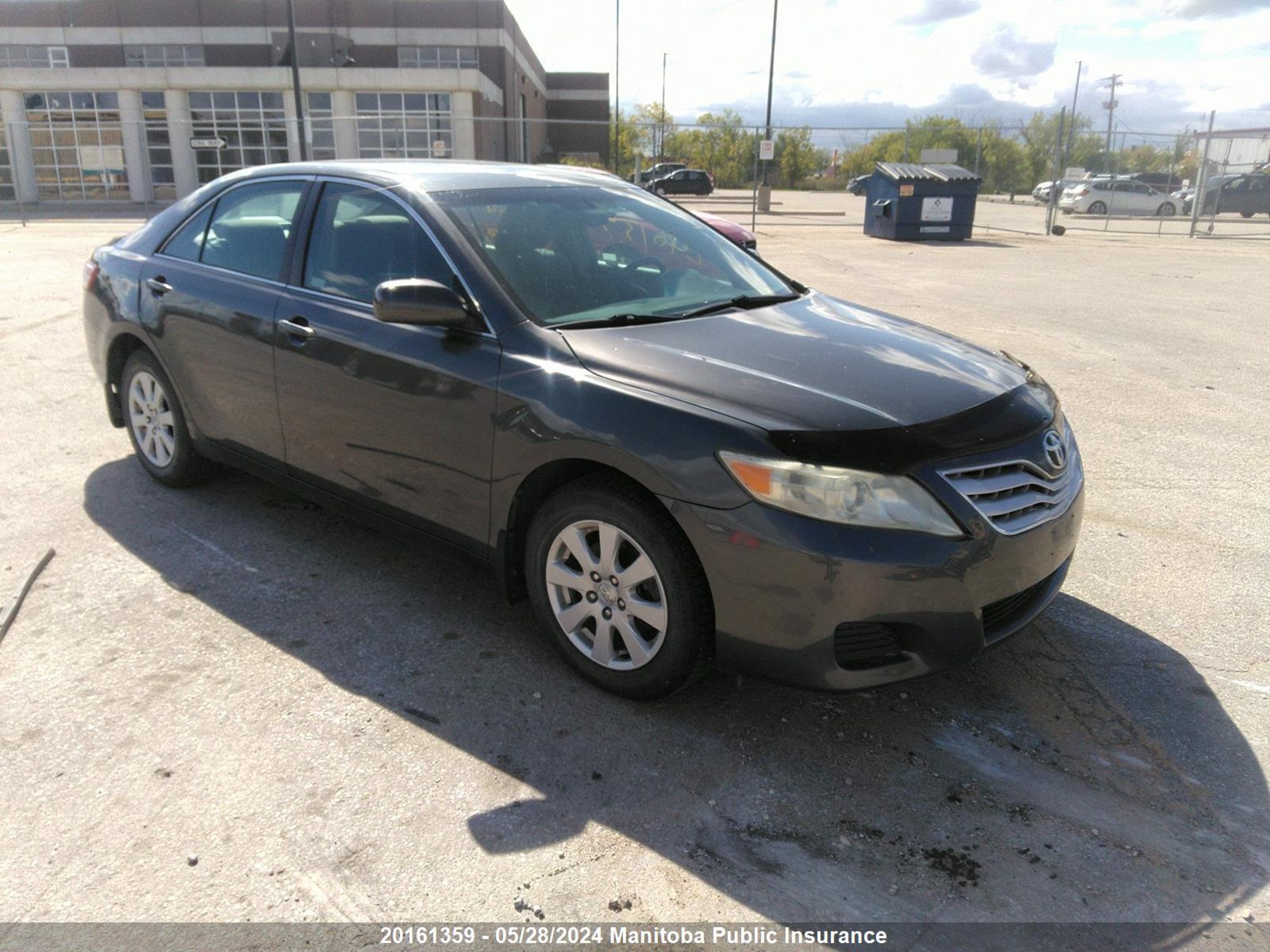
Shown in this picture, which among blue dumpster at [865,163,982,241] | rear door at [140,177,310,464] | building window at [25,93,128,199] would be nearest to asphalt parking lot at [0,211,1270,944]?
rear door at [140,177,310,464]

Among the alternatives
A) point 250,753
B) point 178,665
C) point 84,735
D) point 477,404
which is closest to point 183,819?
point 250,753

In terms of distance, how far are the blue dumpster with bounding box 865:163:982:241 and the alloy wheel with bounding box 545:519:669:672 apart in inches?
837

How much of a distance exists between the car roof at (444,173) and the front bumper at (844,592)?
1.80 m

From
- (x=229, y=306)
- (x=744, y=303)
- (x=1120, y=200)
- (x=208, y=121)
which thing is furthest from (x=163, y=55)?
(x=744, y=303)

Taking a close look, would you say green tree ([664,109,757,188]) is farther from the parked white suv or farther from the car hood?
the car hood

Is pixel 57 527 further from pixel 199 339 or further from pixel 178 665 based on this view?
pixel 178 665

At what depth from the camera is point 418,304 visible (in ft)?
10.6

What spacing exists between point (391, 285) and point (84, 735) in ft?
5.49

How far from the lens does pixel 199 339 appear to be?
14.3 feet

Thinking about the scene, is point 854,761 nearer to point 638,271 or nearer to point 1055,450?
point 1055,450

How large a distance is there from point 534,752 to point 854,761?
952mm

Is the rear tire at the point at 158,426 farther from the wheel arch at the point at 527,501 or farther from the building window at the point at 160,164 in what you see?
the building window at the point at 160,164

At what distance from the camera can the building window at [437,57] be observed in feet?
161

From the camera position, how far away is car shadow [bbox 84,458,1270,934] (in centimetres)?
244
